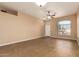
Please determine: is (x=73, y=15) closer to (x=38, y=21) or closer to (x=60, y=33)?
(x=60, y=33)

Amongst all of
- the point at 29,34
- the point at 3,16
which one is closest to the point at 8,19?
the point at 3,16

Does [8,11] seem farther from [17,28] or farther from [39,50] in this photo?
[39,50]

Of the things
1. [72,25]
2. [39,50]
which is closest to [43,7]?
[39,50]

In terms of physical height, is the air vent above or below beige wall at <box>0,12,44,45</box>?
above

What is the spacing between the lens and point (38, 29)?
8.69m

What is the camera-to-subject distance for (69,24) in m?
7.86

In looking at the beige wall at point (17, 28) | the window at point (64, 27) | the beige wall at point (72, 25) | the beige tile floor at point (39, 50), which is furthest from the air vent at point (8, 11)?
the window at point (64, 27)

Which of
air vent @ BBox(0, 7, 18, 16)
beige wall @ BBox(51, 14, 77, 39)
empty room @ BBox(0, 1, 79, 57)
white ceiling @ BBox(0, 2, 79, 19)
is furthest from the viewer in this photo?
beige wall @ BBox(51, 14, 77, 39)

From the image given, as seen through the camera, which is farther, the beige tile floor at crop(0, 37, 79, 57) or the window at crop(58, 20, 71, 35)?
the window at crop(58, 20, 71, 35)

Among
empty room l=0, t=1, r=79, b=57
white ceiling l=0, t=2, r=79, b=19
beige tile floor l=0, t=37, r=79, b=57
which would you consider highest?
white ceiling l=0, t=2, r=79, b=19

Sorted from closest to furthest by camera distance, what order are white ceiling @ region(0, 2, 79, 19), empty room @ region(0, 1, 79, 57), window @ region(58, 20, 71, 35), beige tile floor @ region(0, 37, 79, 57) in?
beige tile floor @ region(0, 37, 79, 57)
empty room @ region(0, 1, 79, 57)
white ceiling @ region(0, 2, 79, 19)
window @ region(58, 20, 71, 35)

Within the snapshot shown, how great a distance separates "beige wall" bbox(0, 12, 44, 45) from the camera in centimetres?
487

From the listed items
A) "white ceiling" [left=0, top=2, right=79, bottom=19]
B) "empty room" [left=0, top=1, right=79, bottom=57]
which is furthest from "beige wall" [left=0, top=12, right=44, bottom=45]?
"white ceiling" [left=0, top=2, right=79, bottom=19]

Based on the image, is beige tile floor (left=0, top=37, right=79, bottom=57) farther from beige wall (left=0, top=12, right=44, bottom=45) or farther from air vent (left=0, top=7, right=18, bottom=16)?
air vent (left=0, top=7, right=18, bottom=16)
